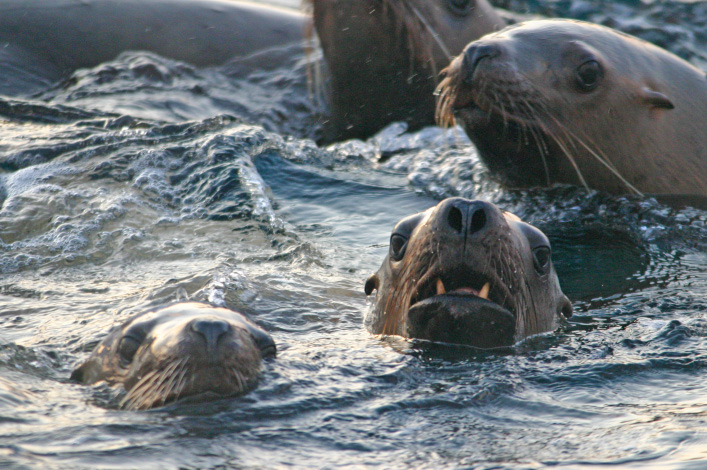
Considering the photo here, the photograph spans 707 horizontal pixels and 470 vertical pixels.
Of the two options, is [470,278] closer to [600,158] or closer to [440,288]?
[440,288]

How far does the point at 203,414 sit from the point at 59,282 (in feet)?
7.36

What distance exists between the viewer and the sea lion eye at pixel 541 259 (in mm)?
4418

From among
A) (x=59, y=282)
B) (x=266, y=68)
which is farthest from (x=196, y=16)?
(x=59, y=282)

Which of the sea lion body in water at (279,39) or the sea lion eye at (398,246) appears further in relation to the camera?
the sea lion body in water at (279,39)

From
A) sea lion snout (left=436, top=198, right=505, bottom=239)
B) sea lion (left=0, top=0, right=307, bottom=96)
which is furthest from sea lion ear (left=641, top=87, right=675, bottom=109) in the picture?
sea lion (left=0, top=0, right=307, bottom=96)

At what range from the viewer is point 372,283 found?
4.89 meters

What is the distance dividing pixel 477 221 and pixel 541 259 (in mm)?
566

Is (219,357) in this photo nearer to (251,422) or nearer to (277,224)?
(251,422)

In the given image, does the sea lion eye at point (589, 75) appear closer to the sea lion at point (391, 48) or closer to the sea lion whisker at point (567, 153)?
the sea lion whisker at point (567, 153)

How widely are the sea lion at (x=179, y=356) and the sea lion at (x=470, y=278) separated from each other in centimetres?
71

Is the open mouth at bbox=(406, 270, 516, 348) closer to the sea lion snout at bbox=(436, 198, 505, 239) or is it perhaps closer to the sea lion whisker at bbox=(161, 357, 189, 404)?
the sea lion snout at bbox=(436, 198, 505, 239)

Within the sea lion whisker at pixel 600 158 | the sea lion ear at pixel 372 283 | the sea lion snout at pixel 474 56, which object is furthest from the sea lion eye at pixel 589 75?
the sea lion ear at pixel 372 283

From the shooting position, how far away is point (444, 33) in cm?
770

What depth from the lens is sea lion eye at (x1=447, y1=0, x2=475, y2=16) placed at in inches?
306
